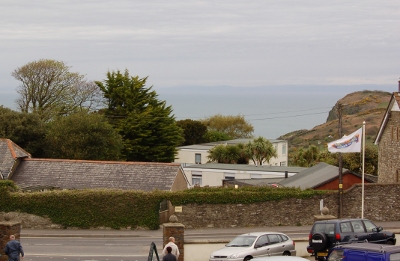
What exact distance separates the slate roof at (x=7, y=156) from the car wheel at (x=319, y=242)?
26.4 metres

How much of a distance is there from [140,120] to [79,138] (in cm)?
1616

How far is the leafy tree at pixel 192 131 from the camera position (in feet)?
347

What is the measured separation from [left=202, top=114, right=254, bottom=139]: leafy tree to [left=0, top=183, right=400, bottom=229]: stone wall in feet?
286

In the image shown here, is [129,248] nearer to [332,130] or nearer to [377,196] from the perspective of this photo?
[377,196]

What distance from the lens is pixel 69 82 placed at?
92.5m

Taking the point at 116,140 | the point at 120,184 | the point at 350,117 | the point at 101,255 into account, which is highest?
the point at 350,117

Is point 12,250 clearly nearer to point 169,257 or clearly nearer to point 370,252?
point 169,257

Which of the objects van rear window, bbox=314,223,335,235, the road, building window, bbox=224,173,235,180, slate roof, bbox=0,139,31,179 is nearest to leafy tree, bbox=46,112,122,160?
building window, bbox=224,173,235,180

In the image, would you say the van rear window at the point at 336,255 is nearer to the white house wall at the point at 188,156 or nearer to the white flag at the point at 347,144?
the white flag at the point at 347,144

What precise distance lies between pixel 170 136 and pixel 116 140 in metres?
12.4

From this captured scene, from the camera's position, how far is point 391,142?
46.5 metres

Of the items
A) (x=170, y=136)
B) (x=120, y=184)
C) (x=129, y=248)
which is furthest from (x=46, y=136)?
(x=129, y=248)

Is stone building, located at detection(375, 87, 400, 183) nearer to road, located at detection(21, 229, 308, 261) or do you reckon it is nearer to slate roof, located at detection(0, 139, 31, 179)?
road, located at detection(21, 229, 308, 261)

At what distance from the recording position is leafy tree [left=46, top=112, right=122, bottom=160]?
62031 millimetres
